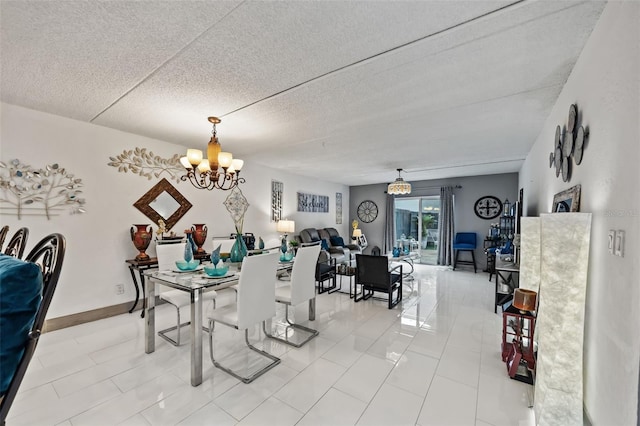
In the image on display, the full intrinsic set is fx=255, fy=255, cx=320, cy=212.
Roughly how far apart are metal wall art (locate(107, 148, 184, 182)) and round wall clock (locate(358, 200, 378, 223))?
6082 mm

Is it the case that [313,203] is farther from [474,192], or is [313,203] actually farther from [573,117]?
[573,117]

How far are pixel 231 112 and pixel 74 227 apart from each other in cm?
244

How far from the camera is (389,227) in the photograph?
27.3ft

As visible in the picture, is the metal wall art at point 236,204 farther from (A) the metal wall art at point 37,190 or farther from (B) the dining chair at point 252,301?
(B) the dining chair at point 252,301

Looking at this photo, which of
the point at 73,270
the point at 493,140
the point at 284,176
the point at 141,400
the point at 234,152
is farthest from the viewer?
the point at 284,176

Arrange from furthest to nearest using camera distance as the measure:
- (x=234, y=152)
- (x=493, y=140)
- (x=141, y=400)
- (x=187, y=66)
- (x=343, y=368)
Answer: (x=234, y=152)
(x=493, y=140)
(x=343, y=368)
(x=187, y=66)
(x=141, y=400)

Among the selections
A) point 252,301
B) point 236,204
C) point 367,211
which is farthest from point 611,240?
point 367,211

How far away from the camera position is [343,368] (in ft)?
7.43

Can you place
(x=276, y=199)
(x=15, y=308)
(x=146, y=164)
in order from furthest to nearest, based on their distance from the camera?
(x=276, y=199)
(x=146, y=164)
(x=15, y=308)

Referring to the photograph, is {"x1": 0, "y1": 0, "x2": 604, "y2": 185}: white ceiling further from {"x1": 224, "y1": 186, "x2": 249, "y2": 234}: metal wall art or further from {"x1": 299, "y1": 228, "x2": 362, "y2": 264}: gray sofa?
{"x1": 299, "y1": 228, "x2": 362, "y2": 264}: gray sofa

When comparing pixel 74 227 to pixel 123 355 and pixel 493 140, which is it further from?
pixel 493 140

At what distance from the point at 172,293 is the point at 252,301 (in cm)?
126

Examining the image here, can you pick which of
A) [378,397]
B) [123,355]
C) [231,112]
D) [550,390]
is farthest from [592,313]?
[123,355]

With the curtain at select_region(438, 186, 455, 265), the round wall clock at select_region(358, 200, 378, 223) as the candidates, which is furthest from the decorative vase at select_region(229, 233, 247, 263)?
the round wall clock at select_region(358, 200, 378, 223)
